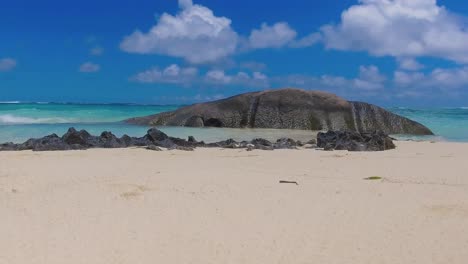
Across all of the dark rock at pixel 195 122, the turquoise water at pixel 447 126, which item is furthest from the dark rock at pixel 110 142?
the turquoise water at pixel 447 126

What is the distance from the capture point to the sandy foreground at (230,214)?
330 cm

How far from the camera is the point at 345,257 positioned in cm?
325

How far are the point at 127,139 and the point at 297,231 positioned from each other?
791cm

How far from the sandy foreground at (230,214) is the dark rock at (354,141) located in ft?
10.4

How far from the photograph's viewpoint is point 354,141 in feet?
34.4

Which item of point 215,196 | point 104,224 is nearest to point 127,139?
point 215,196

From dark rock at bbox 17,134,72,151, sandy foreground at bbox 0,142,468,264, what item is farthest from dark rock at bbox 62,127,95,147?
sandy foreground at bbox 0,142,468,264

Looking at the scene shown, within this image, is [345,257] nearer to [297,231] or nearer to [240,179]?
[297,231]

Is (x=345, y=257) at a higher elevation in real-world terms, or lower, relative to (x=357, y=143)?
lower

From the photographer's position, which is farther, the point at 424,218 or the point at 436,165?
the point at 436,165

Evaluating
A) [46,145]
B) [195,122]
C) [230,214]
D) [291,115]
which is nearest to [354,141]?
[46,145]

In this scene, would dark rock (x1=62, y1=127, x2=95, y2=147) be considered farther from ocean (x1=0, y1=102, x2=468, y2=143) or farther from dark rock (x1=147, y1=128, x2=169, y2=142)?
ocean (x1=0, y1=102, x2=468, y2=143)

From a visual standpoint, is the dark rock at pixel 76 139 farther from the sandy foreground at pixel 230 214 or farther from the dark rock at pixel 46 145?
the sandy foreground at pixel 230 214

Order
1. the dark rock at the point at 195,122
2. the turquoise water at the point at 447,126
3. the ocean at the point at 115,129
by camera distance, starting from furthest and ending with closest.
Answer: the dark rock at the point at 195,122 < the turquoise water at the point at 447,126 < the ocean at the point at 115,129
